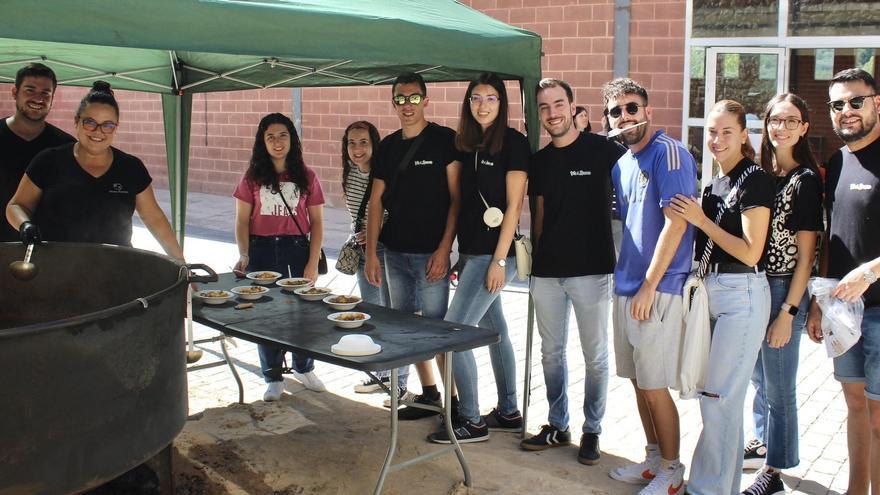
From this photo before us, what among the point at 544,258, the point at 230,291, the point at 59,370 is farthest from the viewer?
the point at 230,291

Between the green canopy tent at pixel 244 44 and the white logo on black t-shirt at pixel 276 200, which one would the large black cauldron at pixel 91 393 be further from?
the white logo on black t-shirt at pixel 276 200

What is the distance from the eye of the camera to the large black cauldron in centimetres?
253

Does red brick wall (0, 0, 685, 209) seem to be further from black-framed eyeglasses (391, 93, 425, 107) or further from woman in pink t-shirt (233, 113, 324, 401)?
black-framed eyeglasses (391, 93, 425, 107)

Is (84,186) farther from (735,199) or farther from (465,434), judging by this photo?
(735,199)

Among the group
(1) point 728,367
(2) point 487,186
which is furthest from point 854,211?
(2) point 487,186

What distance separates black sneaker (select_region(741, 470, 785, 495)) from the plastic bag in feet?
2.46

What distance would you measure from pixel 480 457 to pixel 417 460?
57 centimetres

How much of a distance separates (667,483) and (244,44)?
2652 millimetres

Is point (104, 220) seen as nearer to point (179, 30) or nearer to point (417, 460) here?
point (179, 30)

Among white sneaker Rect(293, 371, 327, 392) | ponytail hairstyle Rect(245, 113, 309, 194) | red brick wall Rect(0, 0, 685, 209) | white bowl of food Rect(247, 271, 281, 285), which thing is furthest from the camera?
red brick wall Rect(0, 0, 685, 209)

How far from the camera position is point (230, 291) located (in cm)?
469

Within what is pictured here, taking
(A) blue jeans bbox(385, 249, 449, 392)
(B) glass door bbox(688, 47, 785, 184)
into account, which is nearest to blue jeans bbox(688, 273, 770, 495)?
(A) blue jeans bbox(385, 249, 449, 392)

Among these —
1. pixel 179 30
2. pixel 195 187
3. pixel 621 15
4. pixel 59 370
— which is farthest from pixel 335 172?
pixel 59 370

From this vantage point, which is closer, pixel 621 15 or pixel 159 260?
pixel 159 260
